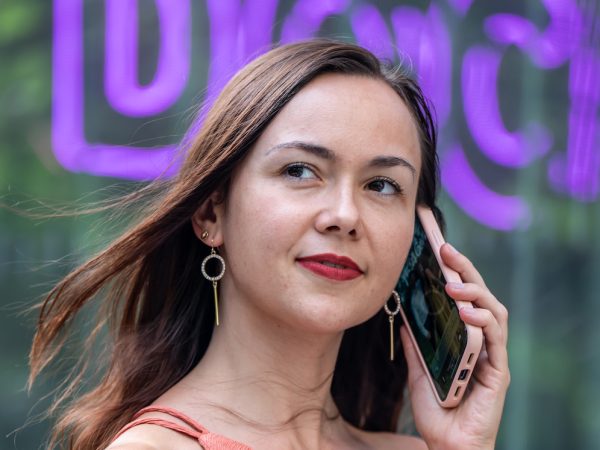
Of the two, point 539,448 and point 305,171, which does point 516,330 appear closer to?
point 539,448

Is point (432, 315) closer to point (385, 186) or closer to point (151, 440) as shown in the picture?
point (385, 186)

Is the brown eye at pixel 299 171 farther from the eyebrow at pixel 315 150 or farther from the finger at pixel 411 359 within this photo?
the finger at pixel 411 359

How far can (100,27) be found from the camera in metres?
4.03

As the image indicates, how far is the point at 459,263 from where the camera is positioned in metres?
2.12

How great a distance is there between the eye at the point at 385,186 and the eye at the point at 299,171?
157mm

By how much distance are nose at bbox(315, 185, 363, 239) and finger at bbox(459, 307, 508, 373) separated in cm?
34

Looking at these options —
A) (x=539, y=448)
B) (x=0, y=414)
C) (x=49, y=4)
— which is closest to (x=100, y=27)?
(x=49, y=4)

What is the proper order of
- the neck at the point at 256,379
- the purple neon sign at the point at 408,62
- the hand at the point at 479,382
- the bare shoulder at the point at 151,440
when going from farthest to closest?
the purple neon sign at the point at 408,62 < the hand at the point at 479,382 < the neck at the point at 256,379 < the bare shoulder at the point at 151,440

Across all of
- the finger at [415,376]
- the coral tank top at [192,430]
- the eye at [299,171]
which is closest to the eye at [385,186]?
the eye at [299,171]

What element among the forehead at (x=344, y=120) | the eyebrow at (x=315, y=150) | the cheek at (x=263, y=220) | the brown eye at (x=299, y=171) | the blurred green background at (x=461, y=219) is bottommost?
the blurred green background at (x=461, y=219)

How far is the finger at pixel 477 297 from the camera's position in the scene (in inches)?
80.8

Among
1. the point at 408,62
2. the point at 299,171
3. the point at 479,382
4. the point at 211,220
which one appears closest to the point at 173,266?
the point at 211,220

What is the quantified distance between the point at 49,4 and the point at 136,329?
2347mm

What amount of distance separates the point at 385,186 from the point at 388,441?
29.9 inches
